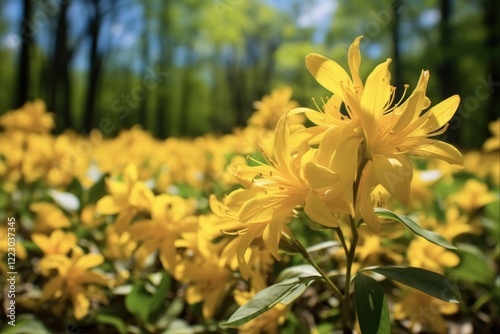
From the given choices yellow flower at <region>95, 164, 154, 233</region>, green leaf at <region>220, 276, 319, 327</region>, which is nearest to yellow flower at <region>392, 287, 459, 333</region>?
green leaf at <region>220, 276, 319, 327</region>

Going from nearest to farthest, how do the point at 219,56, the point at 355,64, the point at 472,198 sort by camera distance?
the point at 355,64, the point at 472,198, the point at 219,56

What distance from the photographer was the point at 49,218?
2100mm

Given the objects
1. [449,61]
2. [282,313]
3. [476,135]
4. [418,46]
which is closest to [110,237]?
[282,313]

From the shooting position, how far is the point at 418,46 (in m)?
17.1

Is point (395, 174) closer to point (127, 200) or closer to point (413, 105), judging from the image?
point (413, 105)

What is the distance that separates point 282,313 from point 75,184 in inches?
44.8

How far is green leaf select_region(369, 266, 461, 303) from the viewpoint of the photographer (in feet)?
2.79

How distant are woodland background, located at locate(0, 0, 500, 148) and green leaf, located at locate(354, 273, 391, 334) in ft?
13.3

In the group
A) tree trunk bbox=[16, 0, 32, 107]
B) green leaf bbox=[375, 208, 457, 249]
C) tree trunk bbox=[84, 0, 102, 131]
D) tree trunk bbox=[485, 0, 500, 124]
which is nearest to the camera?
green leaf bbox=[375, 208, 457, 249]

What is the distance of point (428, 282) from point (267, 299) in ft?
1.00

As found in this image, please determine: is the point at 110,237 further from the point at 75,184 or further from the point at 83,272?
the point at 83,272

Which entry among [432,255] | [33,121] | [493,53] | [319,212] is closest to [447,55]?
[493,53]

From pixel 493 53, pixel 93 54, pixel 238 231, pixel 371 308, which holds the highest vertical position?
pixel 93 54

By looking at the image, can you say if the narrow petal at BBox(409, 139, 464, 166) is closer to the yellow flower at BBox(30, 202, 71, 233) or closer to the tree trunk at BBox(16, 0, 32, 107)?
the yellow flower at BBox(30, 202, 71, 233)
